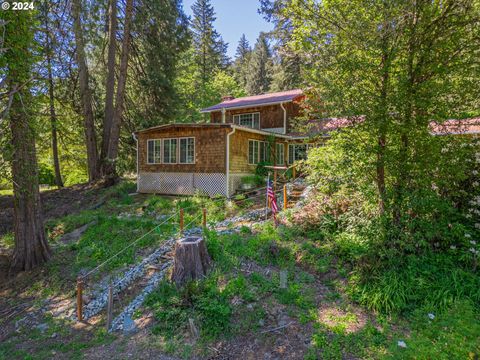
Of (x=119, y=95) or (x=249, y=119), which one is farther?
(x=249, y=119)

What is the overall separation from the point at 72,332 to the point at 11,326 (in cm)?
146

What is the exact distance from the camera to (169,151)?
13.7 meters

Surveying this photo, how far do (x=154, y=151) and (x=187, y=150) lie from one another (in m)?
2.11

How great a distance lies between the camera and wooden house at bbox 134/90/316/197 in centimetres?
1217

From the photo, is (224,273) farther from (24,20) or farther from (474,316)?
(24,20)

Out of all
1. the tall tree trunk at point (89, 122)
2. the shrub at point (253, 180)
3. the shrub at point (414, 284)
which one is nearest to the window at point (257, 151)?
the shrub at point (253, 180)

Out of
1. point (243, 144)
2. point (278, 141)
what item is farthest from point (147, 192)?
point (278, 141)

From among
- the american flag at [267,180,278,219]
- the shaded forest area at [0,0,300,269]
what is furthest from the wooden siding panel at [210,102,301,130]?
the american flag at [267,180,278,219]

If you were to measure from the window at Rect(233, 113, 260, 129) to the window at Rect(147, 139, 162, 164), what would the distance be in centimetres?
589

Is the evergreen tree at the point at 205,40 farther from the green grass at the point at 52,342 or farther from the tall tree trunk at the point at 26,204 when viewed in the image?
the green grass at the point at 52,342

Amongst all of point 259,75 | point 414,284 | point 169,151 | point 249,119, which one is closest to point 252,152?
point 169,151

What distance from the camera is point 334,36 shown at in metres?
5.71

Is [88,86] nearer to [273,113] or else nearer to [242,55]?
[273,113]

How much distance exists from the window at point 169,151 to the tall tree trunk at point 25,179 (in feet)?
21.9
